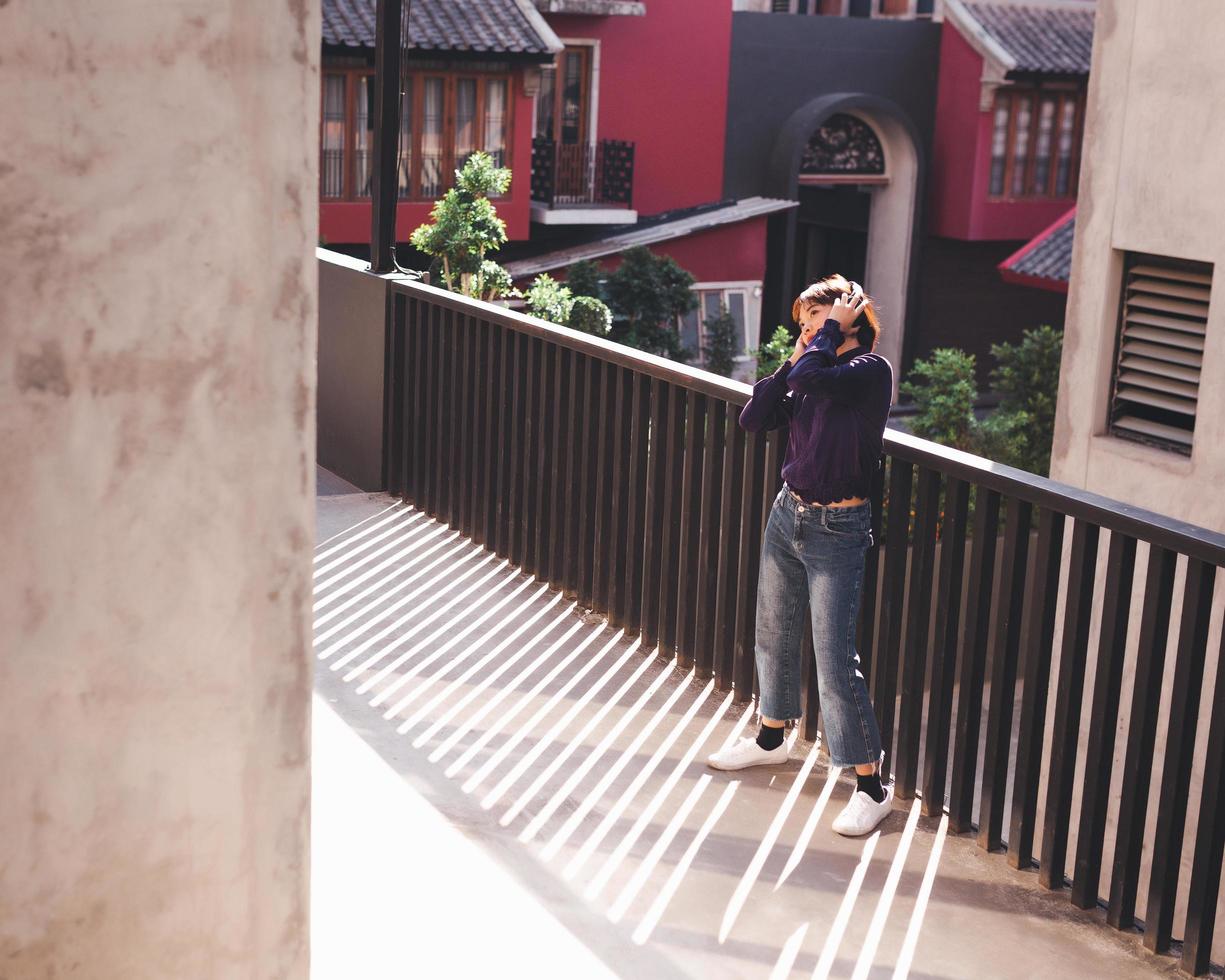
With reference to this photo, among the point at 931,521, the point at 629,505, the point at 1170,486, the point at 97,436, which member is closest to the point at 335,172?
the point at 1170,486

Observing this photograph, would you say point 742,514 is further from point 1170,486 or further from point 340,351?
point 1170,486

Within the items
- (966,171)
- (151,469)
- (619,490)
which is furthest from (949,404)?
(151,469)

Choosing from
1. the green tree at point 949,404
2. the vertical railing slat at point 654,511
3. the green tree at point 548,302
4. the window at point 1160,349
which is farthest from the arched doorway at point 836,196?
the vertical railing slat at point 654,511

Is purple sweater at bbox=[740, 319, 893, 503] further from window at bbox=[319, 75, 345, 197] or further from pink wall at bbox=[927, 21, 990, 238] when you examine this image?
pink wall at bbox=[927, 21, 990, 238]

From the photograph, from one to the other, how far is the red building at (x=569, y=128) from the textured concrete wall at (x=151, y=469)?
63.6 ft

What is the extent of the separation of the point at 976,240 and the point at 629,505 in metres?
23.1

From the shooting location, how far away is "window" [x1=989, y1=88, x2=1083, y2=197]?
26.6 metres

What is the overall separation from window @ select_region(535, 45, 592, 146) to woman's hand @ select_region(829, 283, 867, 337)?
20234 mm

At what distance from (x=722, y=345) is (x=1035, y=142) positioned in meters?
7.88

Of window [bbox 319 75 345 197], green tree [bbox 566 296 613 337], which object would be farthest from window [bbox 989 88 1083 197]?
green tree [bbox 566 296 613 337]

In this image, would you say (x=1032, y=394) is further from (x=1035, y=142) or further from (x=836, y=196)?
(x=836, y=196)

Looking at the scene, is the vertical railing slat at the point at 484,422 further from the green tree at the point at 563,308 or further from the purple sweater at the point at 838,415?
the green tree at the point at 563,308

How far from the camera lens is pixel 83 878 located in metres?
2.09

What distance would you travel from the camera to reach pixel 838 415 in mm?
3977
